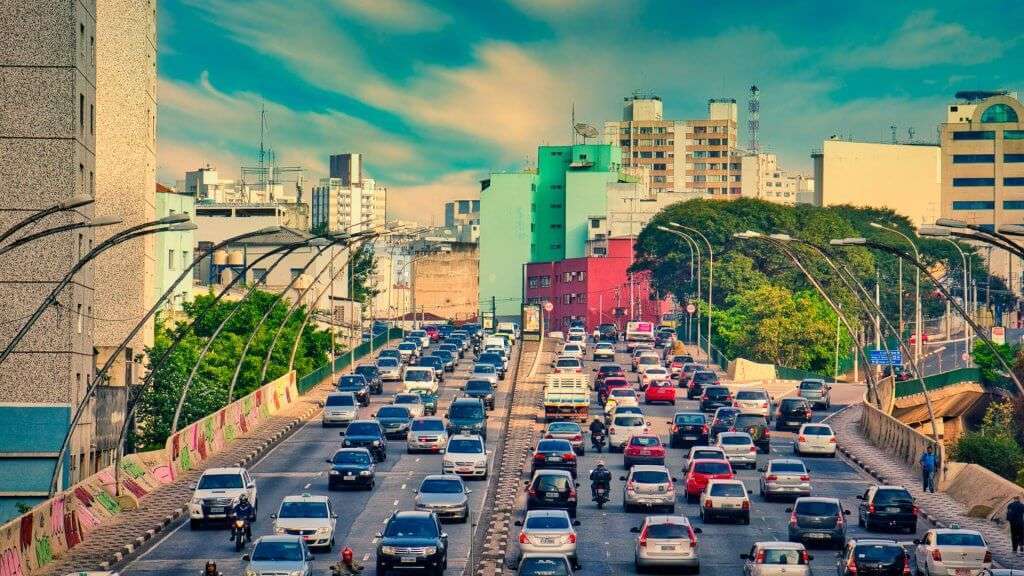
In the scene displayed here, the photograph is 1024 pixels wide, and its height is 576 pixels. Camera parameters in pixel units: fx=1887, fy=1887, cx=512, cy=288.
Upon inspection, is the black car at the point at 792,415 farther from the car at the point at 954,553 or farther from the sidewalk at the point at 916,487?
the car at the point at 954,553

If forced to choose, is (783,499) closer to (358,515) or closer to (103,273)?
(358,515)

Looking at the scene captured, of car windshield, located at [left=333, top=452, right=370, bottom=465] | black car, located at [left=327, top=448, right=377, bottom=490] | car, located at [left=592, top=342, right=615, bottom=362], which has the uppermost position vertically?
car, located at [left=592, top=342, right=615, bottom=362]

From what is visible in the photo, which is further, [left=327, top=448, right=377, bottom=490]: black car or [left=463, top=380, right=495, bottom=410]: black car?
[left=463, top=380, right=495, bottom=410]: black car

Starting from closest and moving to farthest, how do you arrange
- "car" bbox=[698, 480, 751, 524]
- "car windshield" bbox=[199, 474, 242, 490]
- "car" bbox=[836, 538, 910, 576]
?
"car" bbox=[836, 538, 910, 576], "car windshield" bbox=[199, 474, 242, 490], "car" bbox=[698, 480, 751, 524]

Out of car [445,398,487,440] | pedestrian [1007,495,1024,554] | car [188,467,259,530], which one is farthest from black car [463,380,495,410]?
pedestrian [1007,495,1024,554]

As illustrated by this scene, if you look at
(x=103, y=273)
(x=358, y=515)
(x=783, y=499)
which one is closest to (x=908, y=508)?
(x=783, y=499)

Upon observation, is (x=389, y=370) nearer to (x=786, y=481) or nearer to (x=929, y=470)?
(x=929, y=470)

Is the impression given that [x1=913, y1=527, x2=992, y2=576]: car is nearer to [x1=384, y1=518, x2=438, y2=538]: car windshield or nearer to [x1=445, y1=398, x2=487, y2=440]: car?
[x1=384, y1=518, x2=438, y2=538]: car windshield
